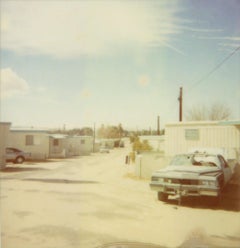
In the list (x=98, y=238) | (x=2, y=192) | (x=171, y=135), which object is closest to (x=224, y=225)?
(x=98, y=238)

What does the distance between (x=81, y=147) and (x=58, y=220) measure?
1667 inches

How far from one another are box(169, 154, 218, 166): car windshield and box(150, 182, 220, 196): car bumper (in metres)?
1.55

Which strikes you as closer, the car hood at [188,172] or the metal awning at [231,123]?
the car hood at [188,172]

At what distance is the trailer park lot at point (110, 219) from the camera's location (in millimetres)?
6371

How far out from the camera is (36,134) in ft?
110

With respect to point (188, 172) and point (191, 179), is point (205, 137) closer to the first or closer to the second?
point (188, 172)

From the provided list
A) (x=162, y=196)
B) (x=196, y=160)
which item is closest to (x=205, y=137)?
(x=196, y=160)

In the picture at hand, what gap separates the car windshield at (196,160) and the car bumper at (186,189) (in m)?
1.55

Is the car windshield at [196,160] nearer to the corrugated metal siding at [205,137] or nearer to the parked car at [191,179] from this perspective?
the parked car at [191,179]

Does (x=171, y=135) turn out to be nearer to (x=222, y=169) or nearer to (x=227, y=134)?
(x=227, y=134)

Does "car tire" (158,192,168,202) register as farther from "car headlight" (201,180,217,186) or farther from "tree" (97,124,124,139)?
"tree" (97,124,124,139)

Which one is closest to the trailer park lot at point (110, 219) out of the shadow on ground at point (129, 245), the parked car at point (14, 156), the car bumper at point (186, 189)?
the shadow on ground at point (129, 245)

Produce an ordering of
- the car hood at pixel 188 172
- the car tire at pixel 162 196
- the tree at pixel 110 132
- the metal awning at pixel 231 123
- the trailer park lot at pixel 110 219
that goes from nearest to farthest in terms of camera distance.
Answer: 1. the trailer park lot at pixel 110 219
2. the car hood at pixel 188 172
3. the car tire at pixel 162 196
4. the metal awning at pixel 231 123
5. the tree at pixel 110 132

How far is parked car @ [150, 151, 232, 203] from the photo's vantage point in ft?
30.8
